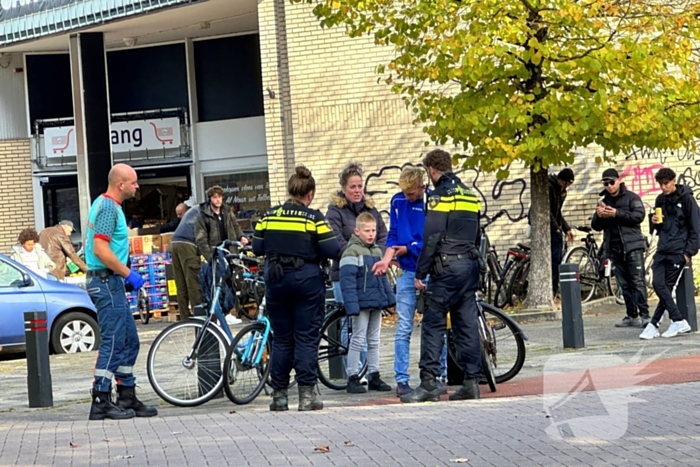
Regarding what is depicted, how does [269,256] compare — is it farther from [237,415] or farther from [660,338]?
[660,338]

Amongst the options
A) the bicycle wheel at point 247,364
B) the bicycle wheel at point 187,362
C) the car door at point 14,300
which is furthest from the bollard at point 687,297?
the car door at point 14,300

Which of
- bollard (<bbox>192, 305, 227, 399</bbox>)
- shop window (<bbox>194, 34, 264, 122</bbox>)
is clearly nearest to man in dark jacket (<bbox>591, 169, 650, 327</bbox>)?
bollard (<bbox>192, 305, 227, 399</bbox>)

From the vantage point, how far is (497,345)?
398 inches

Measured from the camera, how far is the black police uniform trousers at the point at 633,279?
46.4ft

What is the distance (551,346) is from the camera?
42.3 feet

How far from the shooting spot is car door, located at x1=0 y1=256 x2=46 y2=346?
595 inches

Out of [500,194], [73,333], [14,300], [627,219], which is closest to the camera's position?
[627,219]

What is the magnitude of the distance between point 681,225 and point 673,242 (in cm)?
21

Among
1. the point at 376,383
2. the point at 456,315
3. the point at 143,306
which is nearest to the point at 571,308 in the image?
the point at 376,383

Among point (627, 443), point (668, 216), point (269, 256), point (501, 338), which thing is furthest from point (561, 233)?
point (627, 443)

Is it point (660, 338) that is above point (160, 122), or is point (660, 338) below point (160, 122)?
below

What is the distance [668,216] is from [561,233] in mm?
4003

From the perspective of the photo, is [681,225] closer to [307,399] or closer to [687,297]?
[687,297]

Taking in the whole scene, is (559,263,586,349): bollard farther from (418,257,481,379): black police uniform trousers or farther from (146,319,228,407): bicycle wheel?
→ (146,319,228,407): bicycle wheel
